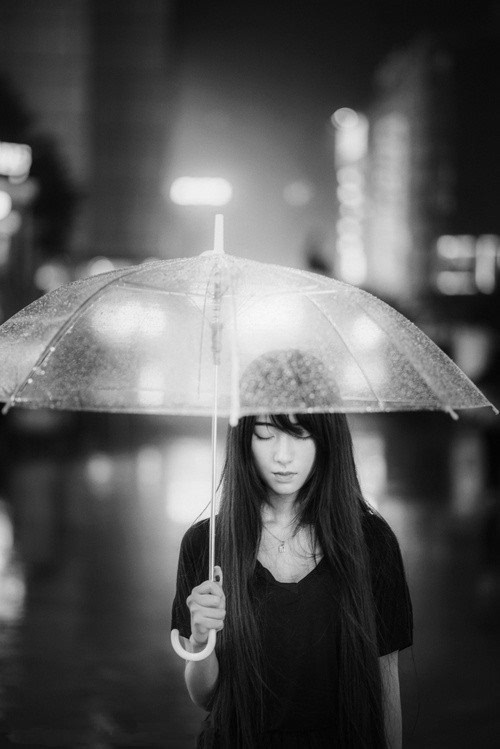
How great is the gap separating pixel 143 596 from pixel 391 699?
5.93 m

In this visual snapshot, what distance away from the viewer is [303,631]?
8.78ft

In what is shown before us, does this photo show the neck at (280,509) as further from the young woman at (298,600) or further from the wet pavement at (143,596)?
the wet pavement at (143,596)

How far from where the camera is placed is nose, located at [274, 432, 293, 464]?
8.80 feet

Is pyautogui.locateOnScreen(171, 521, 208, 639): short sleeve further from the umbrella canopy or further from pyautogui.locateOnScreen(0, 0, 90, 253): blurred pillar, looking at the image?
pyautogui.locateOnScreen(0, 0, 90, 253): blurred pillar

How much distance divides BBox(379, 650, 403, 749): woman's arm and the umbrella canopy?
64cm

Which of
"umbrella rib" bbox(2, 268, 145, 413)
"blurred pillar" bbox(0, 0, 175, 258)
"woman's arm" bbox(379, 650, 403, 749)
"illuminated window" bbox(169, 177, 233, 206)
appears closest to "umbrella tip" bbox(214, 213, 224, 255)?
"umbrella rib" bbox(2, 268, 145, 413)

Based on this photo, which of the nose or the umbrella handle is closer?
the umbrella handle

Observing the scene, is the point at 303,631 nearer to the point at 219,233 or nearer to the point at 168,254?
the point at 219,233

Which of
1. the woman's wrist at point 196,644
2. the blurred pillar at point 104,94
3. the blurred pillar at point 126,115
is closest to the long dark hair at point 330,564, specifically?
the woman's wrist at point 196,644

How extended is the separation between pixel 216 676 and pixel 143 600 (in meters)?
5.78

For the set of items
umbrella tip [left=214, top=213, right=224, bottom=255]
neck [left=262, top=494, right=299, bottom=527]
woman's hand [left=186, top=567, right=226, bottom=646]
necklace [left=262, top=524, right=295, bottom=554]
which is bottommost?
woman's hand [left=186, top=567, right=226, bottom=646]

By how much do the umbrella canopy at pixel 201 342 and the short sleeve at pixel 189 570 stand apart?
31 cm

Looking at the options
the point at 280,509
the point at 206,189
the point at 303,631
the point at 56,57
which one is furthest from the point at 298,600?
the point at 56,57

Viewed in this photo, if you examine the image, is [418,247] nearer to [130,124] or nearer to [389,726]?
[130,124]
